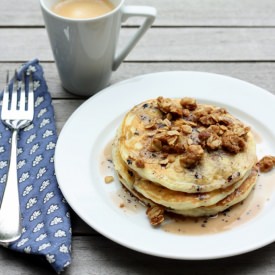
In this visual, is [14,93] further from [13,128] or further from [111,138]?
[111,138]

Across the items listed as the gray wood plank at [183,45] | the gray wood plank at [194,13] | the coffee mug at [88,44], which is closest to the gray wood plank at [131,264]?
the coffee mug at [88,44]

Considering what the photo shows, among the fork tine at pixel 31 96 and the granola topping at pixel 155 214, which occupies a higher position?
the granola topping at pixel 155 214

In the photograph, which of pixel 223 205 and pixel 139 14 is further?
pixel 139 14

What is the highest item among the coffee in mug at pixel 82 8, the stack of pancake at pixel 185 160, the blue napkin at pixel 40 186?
the coffee in mug at pixel 82 8

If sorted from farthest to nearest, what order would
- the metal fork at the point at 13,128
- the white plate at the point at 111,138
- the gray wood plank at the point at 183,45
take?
the gray wood plank at the point at 183,45, the metal fork at the point at 13,128, the white plate at the point at 111,138

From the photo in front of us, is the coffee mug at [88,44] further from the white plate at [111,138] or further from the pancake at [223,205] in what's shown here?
the pancake at [223,205]

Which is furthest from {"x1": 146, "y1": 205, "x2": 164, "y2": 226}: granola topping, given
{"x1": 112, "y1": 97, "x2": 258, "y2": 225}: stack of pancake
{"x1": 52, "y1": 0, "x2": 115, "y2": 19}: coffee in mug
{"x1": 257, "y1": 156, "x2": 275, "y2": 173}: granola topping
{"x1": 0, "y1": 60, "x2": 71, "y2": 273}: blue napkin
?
{"x1": 52, "y1": 0, "x2": 115, "y2": 19}: coffee in mug

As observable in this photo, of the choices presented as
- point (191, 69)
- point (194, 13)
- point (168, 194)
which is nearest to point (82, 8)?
point (191, 69)
